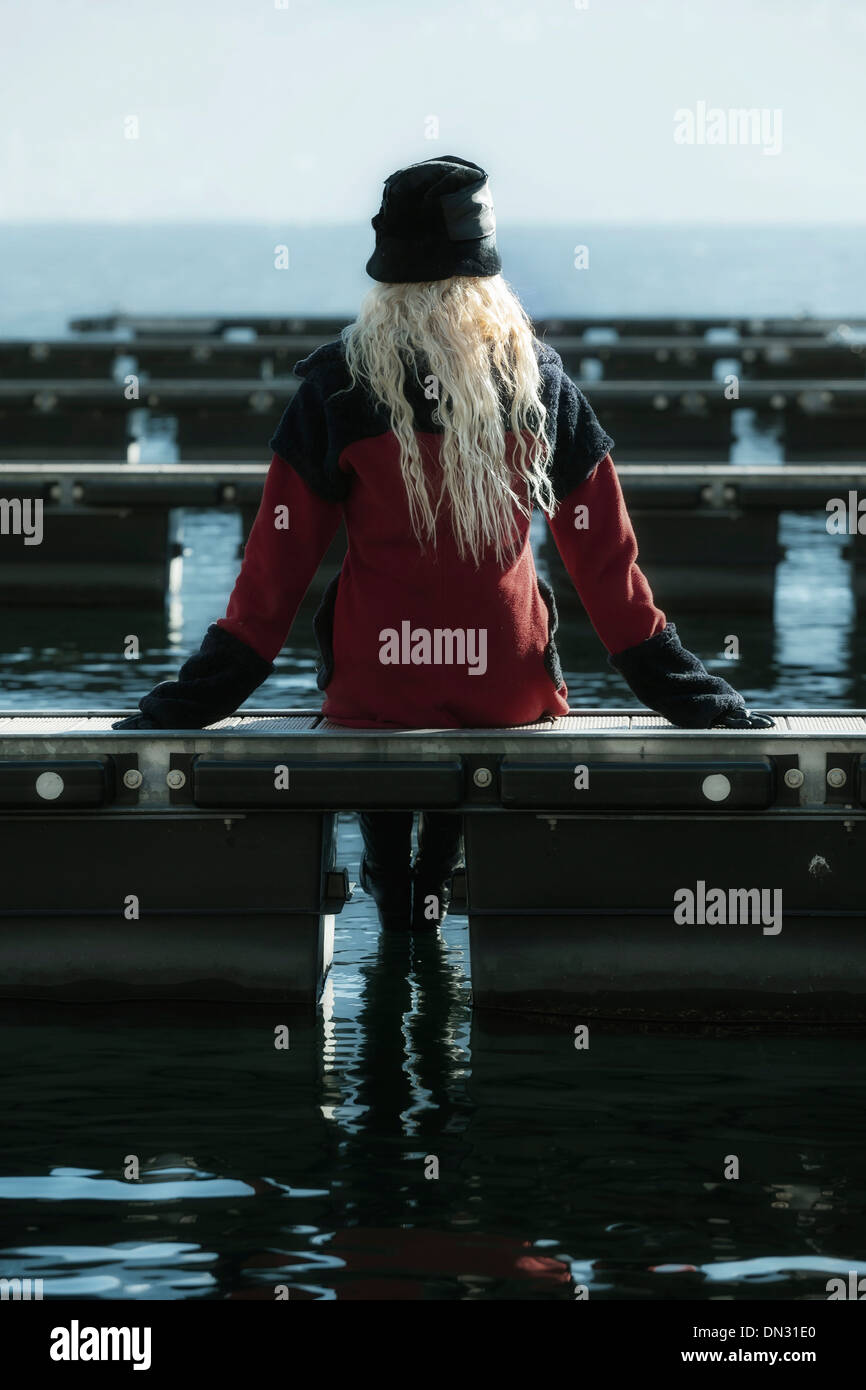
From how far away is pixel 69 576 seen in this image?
505 inches

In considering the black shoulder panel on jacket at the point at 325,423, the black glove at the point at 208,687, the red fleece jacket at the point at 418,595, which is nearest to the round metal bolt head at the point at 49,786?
the black glove at the point at 208,687

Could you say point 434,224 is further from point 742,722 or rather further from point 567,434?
point 742,722

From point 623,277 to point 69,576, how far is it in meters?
143

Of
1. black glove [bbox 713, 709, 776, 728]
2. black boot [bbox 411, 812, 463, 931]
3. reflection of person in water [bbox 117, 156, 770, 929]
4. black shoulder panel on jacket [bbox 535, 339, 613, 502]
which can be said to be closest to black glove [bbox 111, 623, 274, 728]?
reflection of person in water [bbox 117, 156, 770, 929]

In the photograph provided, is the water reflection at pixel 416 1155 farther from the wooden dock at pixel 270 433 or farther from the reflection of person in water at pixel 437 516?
the wooden dock at pixel 270 433

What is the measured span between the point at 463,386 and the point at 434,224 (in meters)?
0.37

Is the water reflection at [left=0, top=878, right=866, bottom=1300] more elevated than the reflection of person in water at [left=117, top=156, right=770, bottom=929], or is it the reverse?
the reflection of person in water at [left=117, top=156, right=770, bottom=929]

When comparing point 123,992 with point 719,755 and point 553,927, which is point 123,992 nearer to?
point 553,927

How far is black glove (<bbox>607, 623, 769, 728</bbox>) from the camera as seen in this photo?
16.9ft

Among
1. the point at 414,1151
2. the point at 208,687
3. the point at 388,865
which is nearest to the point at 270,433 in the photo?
the point at 388,865

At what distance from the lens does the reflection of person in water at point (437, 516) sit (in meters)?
4.96

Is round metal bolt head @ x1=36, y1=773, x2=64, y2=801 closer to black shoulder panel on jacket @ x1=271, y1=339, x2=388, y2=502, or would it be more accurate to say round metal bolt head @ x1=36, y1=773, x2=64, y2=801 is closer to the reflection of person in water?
the reflection of person in water
